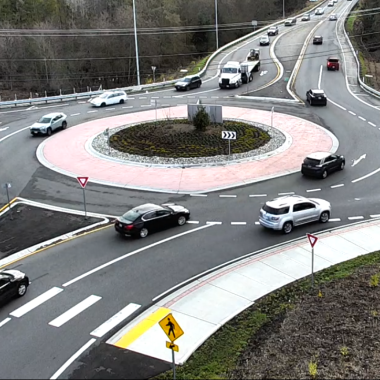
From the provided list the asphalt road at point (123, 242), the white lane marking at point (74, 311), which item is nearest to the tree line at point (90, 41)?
the asphalt road at point (123, 242)

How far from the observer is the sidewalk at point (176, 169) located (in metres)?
29.3

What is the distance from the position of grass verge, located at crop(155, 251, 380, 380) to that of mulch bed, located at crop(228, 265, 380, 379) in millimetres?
216

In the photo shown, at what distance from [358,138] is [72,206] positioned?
21.0 m

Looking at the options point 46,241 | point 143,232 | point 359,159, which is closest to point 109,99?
point 359,159

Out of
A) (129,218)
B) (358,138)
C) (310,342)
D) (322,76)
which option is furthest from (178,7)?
(310,342)

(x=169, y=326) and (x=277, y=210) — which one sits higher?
(x=169, y=326)

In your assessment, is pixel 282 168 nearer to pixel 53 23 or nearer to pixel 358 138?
pixel 358 138

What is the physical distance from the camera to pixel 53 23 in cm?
8369

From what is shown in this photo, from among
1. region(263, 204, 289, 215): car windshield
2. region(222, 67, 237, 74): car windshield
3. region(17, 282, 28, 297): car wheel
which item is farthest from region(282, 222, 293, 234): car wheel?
region(222, 67, 237, 74): car windshield

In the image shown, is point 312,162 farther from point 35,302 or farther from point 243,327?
point 35,302

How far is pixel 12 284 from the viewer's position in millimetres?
17250

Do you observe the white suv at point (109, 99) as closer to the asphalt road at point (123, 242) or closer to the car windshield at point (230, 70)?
the asphalt road at point (123, 242)

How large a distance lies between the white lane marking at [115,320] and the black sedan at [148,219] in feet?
17.5

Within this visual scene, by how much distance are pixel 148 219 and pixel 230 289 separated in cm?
581
